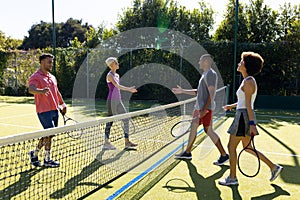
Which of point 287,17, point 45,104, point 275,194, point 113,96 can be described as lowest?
point 275,194

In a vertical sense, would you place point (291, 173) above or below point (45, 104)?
below

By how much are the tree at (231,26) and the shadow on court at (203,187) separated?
12437 millimetres

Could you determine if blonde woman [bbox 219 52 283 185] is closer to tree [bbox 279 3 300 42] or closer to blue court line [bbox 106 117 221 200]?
blue court line [bbox 106 117 221 200]

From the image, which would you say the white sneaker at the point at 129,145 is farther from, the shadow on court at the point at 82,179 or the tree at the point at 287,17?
the tree at the point at 287,17

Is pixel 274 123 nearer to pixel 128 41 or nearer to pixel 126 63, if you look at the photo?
pixel 126 63

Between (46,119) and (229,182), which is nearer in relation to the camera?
(229,182)

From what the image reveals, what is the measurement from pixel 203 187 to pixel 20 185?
2519mm

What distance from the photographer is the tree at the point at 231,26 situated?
16.0 m

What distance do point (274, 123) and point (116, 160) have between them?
6.15 meters

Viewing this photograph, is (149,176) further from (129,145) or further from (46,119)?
(46,119)

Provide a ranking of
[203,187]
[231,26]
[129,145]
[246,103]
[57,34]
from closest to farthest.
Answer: [246,103] < [203,187] < [129,145] < [231,26] < [57,34]

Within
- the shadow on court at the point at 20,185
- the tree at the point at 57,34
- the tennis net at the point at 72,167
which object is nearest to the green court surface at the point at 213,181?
the tennis net at the point at 72,167

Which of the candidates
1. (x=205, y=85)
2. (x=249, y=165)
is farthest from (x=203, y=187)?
(x=205, y=85)

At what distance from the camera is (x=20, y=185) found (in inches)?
171
